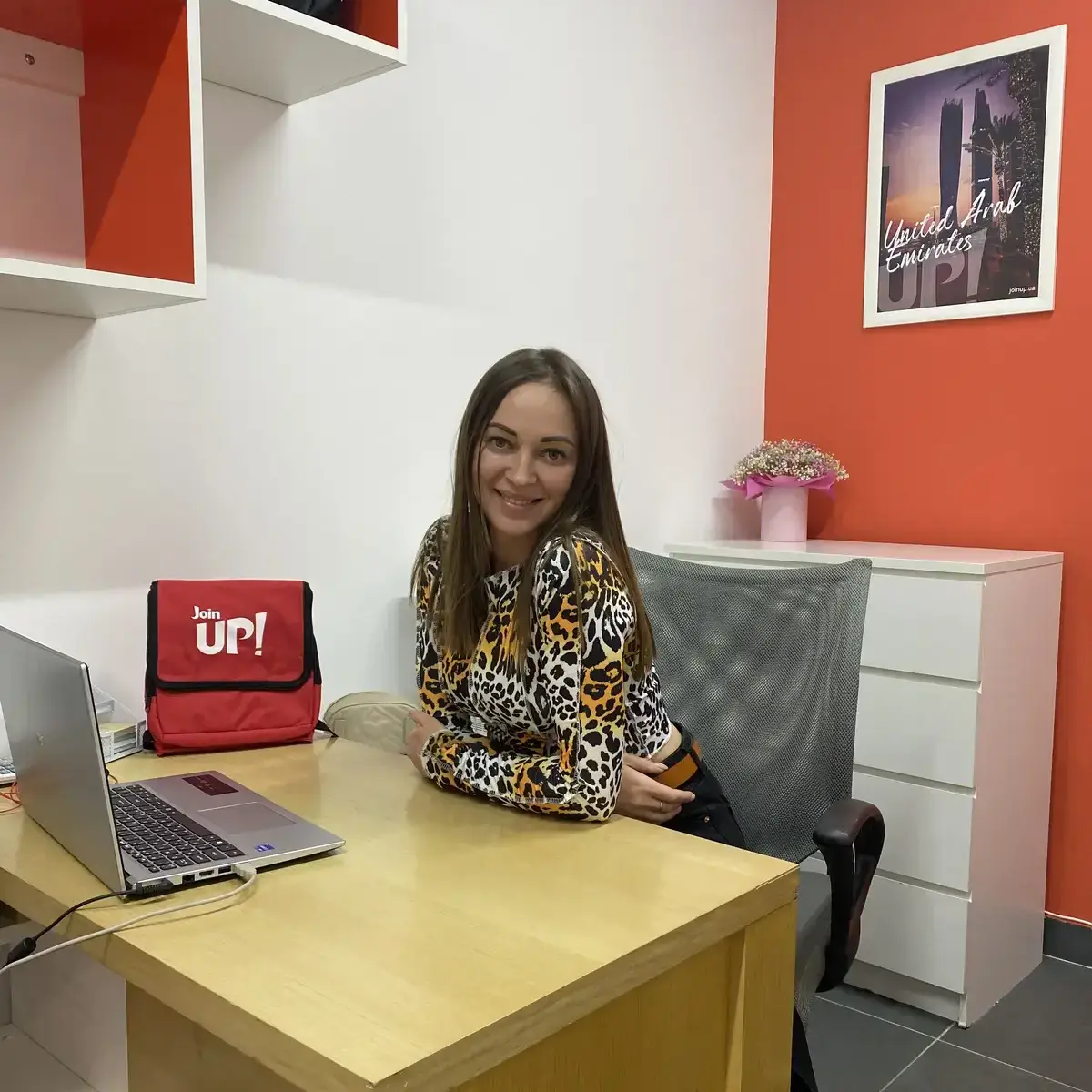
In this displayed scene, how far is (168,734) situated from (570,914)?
2.60 ft

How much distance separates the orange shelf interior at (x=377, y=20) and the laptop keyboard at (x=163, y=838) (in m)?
1.19

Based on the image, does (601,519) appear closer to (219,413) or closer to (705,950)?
(705,950)

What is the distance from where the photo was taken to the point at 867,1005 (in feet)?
7.77

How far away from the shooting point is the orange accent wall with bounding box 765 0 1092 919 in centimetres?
255

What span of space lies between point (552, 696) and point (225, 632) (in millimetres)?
577

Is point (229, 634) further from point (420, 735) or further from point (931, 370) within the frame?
point (931, 370)

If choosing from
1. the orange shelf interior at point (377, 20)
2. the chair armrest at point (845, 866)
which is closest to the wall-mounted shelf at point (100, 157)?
the orange shelf interior at point (377, 20)

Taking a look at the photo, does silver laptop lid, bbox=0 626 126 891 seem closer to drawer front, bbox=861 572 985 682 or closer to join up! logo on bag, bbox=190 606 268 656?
join up! logo on bag, bbox=190 606 268 656

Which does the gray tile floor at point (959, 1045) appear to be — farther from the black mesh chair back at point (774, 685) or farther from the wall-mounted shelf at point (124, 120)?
the wall-mounted shelf at point (124, 120)

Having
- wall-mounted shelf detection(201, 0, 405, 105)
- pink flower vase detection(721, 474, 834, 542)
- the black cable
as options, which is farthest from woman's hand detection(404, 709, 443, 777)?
pink flower vase detection(721, 474, 834, 542)

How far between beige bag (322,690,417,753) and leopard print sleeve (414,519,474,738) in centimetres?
23

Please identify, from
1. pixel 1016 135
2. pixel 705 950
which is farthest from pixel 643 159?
pixel 705 950

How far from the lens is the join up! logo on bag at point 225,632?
62.0 inches

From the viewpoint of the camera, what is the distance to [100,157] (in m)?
1.52
